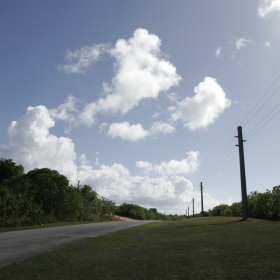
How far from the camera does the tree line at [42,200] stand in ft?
117

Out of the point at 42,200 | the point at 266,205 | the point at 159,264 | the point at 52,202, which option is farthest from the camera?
the point at 52,202

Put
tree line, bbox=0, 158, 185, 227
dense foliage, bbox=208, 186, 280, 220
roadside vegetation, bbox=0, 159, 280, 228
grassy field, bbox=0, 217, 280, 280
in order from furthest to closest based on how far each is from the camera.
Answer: tree line, bbox=0, 158, 185, 227 < roadside vegetation, bbox=0, 159, 280, 228 < dense foliage, bbox=208, 186, 280, 220 < grassy field, bbox=0, 217, 280, 280

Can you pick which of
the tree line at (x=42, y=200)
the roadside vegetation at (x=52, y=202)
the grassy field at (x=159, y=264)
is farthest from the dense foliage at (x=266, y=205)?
the tree line at (x=42, y=200)

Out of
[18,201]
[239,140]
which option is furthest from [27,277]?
[18,201]

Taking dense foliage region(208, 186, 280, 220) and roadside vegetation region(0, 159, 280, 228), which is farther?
roadside vegetation region(0, 159, 280, 228)

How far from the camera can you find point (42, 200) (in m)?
45.2

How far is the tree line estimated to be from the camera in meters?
35.8

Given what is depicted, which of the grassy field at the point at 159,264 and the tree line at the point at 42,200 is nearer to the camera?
the grassy field at the point at 159,264

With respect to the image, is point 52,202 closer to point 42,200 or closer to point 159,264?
point 42,200

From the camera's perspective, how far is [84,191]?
59.8 metres

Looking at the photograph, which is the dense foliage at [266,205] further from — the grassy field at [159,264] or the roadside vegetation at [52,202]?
the grassy field at [159,264]

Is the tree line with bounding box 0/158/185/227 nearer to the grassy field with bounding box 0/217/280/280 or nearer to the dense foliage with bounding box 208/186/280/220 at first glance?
the dense foliage with bounding box 208/186/280/220

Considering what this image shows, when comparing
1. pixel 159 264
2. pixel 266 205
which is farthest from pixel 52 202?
pixel 159 264

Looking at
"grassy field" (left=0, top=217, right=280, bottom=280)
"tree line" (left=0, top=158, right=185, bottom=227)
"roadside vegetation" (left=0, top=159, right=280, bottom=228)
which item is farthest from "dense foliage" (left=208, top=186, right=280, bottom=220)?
"tree line" (left=0, top=158, right=185, bottom=227)
